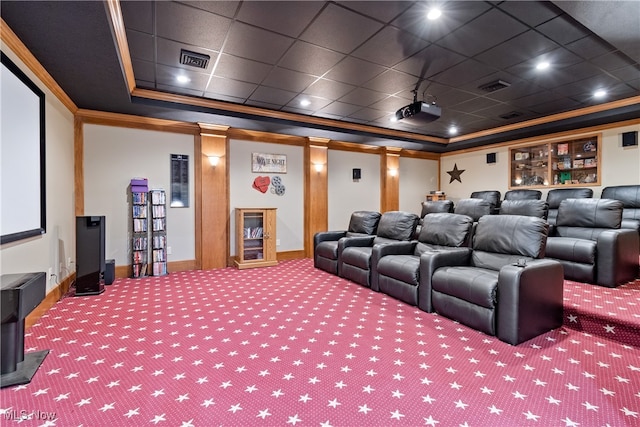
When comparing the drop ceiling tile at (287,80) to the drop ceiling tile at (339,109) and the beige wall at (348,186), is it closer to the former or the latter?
the drop ceiling tile at (339,109)

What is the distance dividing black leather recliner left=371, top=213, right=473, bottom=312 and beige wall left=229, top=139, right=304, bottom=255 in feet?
9.29

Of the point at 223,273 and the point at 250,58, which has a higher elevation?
the point at 250,58

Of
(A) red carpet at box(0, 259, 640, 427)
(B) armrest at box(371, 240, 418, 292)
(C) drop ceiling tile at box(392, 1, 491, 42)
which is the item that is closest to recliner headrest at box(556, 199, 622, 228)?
(A) red carpet at box(0, 259, 640, 427)

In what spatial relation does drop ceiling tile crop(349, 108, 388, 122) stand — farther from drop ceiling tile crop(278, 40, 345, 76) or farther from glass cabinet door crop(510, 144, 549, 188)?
glass cabinet door crop(510, 144, 549, 188)

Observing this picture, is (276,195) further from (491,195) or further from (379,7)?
(491,195)

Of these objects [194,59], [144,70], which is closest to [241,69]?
[194,59]

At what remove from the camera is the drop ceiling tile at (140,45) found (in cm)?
302

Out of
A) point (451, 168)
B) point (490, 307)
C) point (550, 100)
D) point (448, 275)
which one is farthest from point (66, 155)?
point (451, 168)

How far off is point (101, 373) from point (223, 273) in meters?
3.06

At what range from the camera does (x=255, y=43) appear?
3.20 metres

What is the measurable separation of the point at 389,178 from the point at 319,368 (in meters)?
6.26

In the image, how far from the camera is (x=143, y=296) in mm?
3842

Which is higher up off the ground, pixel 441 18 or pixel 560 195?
pixel 441 18

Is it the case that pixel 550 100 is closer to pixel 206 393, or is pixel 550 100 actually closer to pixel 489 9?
pixel 489 9
